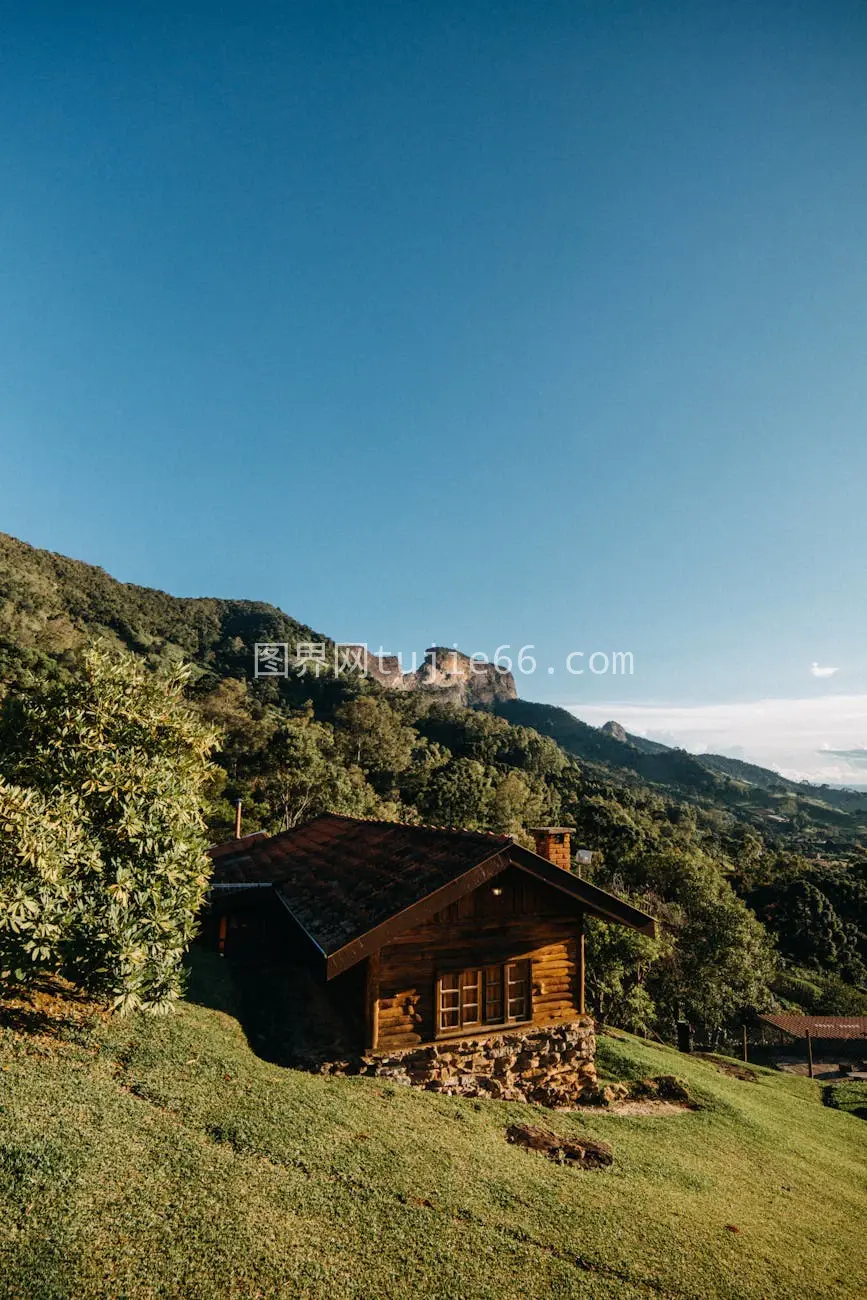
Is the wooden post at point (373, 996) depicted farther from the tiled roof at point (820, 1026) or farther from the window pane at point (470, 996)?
the tiled roof at point (820, 1026)

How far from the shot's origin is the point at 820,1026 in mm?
24203

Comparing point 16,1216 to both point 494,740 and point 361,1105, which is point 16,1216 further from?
point 494,740

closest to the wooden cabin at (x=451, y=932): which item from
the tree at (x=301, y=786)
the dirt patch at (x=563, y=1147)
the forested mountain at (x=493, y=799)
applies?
the dirt patch at (x=563, y=1147)

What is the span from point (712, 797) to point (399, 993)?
135812mm

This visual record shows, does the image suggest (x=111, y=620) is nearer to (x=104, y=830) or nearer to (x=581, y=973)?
(x=104, y=830)

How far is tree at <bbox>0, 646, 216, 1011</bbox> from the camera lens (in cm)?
780

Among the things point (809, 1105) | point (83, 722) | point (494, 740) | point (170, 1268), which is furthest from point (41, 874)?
point (494, 740)

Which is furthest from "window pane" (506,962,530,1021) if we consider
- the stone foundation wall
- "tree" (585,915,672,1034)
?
"tree" (585,915,672,1034)

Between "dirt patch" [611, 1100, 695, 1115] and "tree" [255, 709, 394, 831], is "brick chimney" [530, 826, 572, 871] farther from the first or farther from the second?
"tree" [255, 709, 394, 831]

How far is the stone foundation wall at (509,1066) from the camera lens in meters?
10.4

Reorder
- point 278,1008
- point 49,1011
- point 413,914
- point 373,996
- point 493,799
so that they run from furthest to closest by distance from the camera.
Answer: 1. point 493,799
2. point 278,1008
3. point 373,996
4. point 413,914
5. point 49,1011

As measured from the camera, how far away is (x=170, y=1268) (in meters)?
4.75

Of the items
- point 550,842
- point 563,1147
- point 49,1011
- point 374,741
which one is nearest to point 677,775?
point 374,741

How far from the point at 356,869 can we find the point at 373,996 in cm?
321
